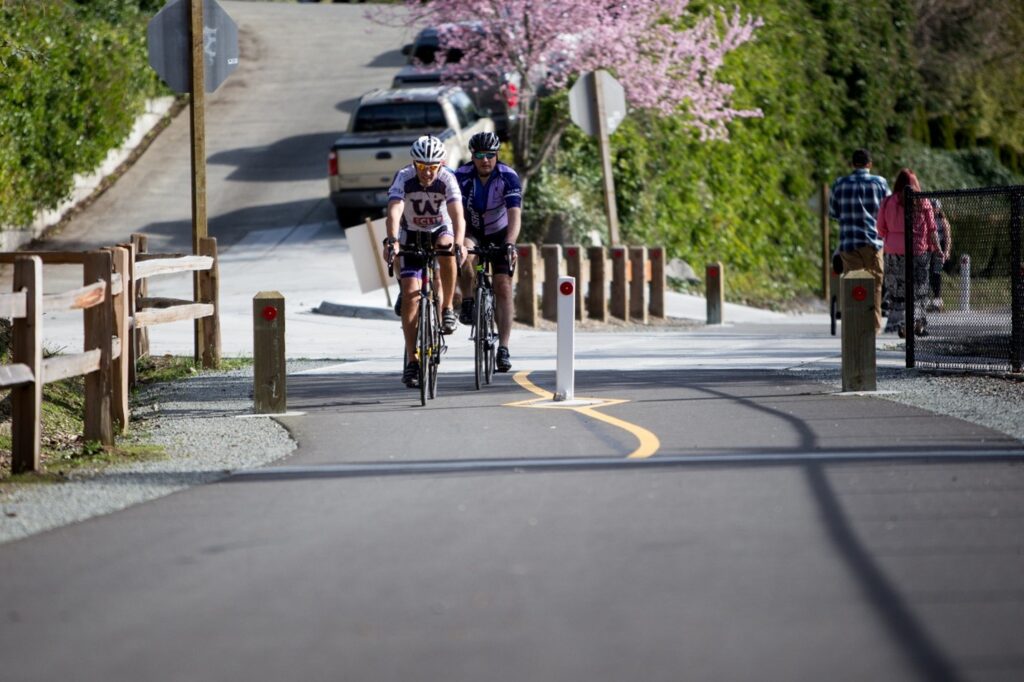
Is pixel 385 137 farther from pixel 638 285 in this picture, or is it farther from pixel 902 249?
pixel 902 249

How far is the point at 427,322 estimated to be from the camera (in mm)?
12148

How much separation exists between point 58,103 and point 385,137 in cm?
562

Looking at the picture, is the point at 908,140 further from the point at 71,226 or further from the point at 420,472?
the point at 420,472

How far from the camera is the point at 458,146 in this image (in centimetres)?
2866

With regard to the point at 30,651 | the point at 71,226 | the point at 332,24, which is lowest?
the point at 30,651

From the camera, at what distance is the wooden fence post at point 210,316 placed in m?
15.2

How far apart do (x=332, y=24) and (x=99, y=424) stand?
4257 centimetres

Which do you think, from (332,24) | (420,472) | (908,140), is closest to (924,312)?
(420,472)

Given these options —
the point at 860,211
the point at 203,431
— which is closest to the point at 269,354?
the point at 203,431

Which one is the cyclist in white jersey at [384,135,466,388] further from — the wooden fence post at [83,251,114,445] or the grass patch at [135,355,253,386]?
the grass patch at [135,355,253,386]

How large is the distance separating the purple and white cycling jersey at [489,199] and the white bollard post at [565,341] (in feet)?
4.26

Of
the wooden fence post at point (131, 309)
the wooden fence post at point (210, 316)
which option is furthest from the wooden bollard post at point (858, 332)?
the wooden fence post at point (210, 316)

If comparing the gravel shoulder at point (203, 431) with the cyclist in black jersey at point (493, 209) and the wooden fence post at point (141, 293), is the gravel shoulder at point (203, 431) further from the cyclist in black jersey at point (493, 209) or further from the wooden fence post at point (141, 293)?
the cyclist in black jersey at point (493, 209)

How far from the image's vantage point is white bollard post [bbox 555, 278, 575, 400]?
12062 millimetres
